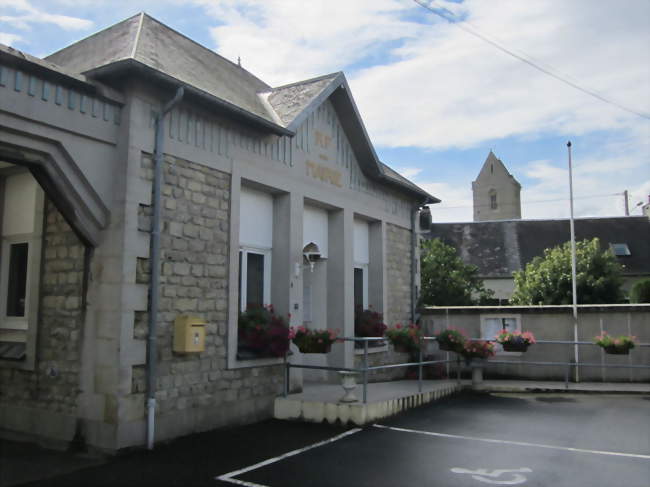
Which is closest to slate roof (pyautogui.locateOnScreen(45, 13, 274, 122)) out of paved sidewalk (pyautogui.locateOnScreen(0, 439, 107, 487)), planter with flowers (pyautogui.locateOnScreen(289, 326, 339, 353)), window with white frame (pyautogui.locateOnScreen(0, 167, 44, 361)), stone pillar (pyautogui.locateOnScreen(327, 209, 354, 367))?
window with white frame (pyautogui.locateOnScreen(0, 167, 44, 361))

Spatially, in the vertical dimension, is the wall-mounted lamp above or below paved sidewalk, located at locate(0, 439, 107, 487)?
above

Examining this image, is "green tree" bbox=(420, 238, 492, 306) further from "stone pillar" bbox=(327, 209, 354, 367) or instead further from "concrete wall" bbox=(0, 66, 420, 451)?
"concrete wall" bbox=(0, 66, 420, 451)

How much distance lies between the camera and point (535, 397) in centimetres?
1098

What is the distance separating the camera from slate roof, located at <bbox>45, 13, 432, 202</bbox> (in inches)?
289

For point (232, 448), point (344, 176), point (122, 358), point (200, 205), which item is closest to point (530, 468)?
point (232, 448)

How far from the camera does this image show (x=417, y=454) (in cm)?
685

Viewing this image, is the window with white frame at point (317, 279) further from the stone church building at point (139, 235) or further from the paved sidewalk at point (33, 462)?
the paved sidewalk at point (33, 462)

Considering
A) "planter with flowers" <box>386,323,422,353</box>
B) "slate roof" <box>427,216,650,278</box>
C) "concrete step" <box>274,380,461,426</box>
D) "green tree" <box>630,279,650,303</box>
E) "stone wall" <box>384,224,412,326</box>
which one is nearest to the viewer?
"concrete step" <box>274,380,461,426</box>

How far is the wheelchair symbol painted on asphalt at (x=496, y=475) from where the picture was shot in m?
5.81

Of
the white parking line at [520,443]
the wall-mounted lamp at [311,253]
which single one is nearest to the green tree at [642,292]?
the wall-mounted lamp at [311,253]

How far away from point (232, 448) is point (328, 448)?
3.63 feet

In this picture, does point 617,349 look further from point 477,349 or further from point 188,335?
point 188,335

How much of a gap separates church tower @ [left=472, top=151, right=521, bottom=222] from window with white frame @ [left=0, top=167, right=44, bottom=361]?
179ft

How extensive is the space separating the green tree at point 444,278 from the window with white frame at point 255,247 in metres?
21.1
